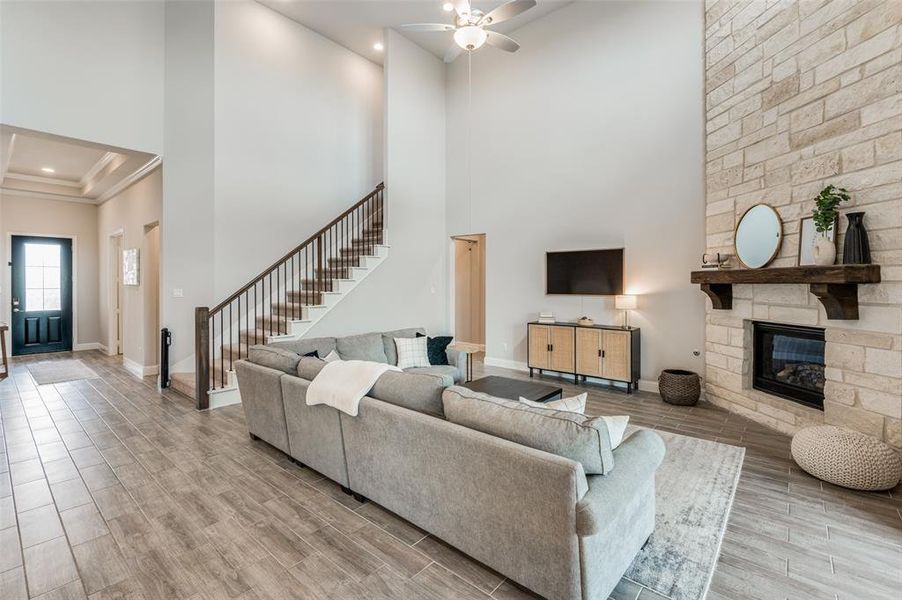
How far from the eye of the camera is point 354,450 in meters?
2.60

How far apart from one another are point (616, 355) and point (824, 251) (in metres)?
2.48

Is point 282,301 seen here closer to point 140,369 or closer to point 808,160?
point 140,369

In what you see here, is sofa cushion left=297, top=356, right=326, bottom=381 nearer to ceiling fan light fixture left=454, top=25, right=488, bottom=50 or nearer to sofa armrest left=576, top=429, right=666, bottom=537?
sofa armrest left=576, top=429, right=666, bottom=537

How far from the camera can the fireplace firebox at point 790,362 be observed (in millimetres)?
3717

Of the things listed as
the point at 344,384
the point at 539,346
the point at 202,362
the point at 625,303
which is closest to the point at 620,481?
the point at 344,384

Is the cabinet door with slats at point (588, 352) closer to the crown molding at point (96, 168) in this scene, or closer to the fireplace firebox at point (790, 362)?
the fireplace firebox at point (790, 362)

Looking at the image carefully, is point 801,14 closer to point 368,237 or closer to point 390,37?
point 390,37

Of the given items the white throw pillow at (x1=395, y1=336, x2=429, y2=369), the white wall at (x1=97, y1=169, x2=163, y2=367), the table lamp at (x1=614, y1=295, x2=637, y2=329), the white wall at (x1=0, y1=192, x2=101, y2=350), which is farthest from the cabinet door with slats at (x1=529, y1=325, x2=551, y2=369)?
the white wall at (x1=0, y1=192, x2=101, y2=350)

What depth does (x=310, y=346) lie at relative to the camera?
4527mm

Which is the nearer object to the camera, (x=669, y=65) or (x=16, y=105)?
(x=16, y=105)

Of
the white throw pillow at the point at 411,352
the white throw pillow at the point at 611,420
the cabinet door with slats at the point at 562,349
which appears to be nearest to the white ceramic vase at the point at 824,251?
the white throw pillow at the point at 611,420

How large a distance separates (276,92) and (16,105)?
9.58 ft

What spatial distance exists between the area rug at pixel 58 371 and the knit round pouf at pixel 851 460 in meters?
8.52

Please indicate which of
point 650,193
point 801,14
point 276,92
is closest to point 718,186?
point 650,193
